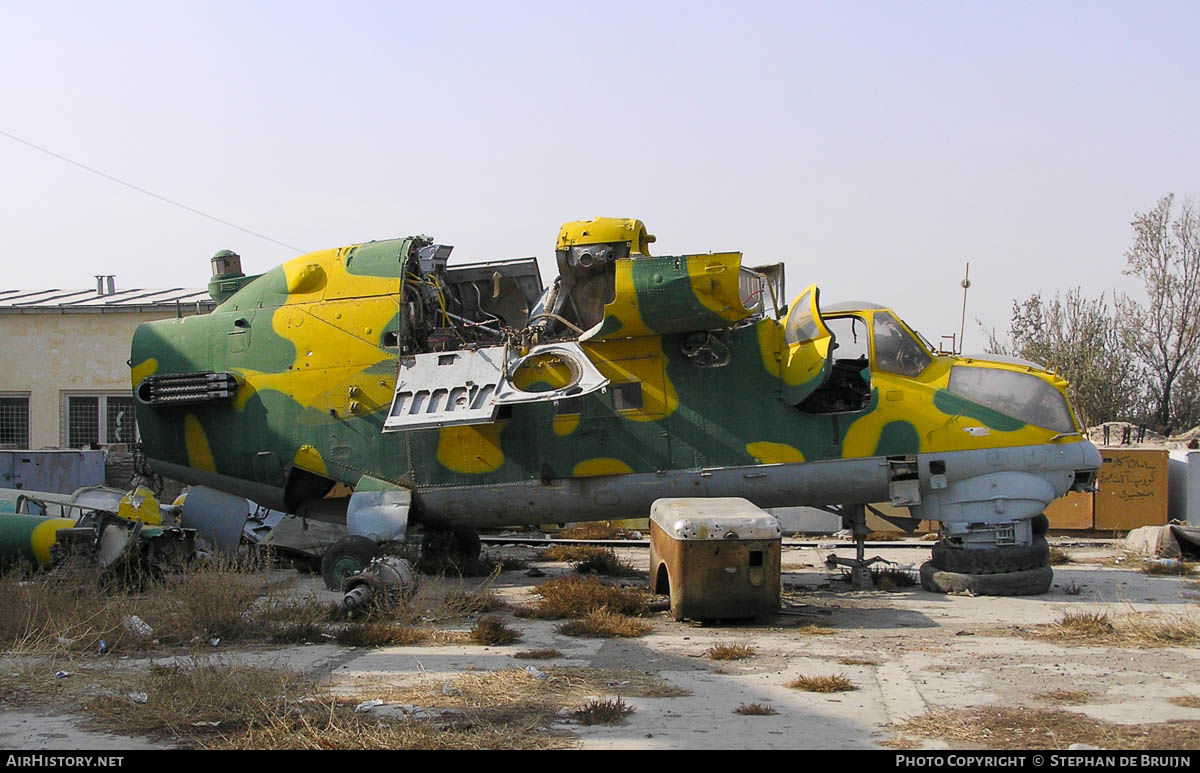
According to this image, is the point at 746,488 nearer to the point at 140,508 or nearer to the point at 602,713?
the point at 602,713

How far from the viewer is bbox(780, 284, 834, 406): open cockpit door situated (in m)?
12.9

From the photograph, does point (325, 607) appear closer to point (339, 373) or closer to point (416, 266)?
point (339, 373)

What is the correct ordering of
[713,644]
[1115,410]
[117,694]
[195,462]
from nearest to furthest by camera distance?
1. [117,694]
2. [713,644]
3. [195,462]
4. [1115,410]

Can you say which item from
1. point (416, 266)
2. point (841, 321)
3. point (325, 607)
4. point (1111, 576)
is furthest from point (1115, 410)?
point (325, 607)

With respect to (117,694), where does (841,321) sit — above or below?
above

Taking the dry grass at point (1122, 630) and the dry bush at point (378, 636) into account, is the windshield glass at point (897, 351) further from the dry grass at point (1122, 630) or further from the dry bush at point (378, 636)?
the dry bush at point (378, 636)

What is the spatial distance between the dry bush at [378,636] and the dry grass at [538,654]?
1068 millimetres

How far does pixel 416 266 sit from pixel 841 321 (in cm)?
539

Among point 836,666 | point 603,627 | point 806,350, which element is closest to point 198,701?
point 603,627

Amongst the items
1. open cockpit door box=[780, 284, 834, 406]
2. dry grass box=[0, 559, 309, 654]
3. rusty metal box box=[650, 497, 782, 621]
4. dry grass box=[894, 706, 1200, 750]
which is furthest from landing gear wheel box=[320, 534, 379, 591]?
dry grass box=[894, 706, 1200, 750]

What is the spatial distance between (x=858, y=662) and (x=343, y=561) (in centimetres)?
641

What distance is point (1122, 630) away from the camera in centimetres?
991

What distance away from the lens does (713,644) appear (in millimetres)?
9812

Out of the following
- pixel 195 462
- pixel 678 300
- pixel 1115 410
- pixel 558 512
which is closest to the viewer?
pixel 678 300
